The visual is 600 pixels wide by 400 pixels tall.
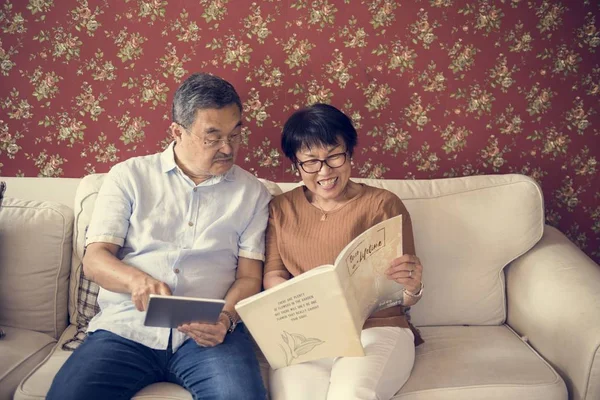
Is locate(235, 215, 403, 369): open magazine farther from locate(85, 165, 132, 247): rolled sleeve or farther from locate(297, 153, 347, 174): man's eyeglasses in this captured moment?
locate(85, 165, 132, 247): rolled sleeve

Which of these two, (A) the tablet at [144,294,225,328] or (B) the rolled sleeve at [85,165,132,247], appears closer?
(A) the tablet at [144,294,225,328]

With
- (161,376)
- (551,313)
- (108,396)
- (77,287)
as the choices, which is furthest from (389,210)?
(77,287)

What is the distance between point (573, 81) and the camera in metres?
2.20

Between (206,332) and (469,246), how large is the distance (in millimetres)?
986

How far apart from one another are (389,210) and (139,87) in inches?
43.7

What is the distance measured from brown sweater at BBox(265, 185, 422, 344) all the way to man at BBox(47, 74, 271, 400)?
63mm

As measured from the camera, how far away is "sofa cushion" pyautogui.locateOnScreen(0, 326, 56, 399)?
1.51 meters

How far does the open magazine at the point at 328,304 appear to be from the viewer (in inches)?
49.8

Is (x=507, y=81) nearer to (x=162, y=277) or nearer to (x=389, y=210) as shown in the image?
(x=389, y=210)

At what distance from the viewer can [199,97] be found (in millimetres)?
1605

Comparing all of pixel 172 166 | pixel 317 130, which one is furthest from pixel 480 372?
pixel 172 166

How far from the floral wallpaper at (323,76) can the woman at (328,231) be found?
0.49m

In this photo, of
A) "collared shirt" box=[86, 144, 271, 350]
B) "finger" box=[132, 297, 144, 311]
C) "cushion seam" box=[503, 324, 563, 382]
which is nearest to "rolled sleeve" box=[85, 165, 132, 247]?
"collared shirt" box=[86, 144, 271, 350]

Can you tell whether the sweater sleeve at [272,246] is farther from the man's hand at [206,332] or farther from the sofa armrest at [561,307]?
the sofa armrest at [561,307]
